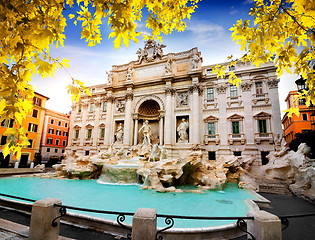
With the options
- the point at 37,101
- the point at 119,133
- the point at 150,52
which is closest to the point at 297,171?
the point at 119,133

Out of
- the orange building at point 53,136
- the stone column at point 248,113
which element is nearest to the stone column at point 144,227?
the stone column at point 248,113

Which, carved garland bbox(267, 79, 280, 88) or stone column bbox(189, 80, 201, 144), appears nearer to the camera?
carved garland bbox(267, 79, 280, 88)

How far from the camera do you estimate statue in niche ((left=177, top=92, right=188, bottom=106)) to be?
1977 centimetres

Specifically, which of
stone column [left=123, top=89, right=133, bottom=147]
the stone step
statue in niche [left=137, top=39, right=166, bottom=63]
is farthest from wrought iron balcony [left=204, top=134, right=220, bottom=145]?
statue in niche [left=137, top=39, right=166, bottom=63]

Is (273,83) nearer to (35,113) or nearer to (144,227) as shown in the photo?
(144,227)

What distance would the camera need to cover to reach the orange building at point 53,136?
30.8 m

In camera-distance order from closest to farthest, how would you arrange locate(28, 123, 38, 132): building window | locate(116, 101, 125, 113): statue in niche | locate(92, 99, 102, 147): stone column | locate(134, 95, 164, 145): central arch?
locate(134, 95, 164, 145): central arch, locate(116, 101, 125, 113): statue in niche, locate(92, 99, 102, 147): stone column, locate(28, 123, 38, 132): building window

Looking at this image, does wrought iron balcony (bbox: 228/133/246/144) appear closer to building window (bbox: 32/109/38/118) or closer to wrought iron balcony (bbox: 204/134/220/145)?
wrought iron balcony (bbox: 204/134/220/145)

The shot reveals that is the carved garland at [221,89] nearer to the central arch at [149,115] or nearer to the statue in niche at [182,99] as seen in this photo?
the statue in niche at [182,99]

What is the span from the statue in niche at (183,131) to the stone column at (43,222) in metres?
16.6

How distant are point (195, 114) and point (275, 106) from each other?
7.84 meters

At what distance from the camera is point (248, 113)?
56.4 ft

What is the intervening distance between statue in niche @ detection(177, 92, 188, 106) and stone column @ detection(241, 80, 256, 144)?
6.18 m

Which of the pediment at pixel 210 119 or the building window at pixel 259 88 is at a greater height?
the building window at pixel 259 88
